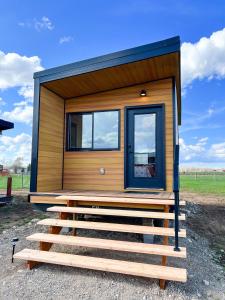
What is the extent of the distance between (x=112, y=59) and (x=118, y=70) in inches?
11.0

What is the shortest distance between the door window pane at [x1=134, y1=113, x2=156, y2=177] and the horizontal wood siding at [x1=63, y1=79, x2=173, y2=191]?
0.96 feet

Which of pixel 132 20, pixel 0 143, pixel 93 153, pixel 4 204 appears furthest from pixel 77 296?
pixel 132 20

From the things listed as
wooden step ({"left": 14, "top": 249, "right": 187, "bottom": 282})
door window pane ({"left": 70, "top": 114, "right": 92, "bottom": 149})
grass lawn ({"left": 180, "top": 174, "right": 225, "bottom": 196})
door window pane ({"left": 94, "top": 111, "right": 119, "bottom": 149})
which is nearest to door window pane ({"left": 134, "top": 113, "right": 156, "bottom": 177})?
door window pane ({"left": 94, "top": 111, "right": 119, "bottom": 149})

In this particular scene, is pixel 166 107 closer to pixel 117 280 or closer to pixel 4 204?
pixel 117 280

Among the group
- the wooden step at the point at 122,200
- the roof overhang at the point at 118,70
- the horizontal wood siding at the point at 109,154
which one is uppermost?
the roof overhang at the point at 118,70

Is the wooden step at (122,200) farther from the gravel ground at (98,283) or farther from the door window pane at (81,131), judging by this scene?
the door window pane at (81,131)

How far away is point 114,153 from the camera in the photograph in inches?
214

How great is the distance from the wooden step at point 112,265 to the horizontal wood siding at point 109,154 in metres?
2.42

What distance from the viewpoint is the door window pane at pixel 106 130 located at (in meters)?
5.50

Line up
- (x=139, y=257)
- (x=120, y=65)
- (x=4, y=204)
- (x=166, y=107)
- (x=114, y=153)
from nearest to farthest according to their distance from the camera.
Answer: (x=139, y=257) < (x=120, y=65) < (x=166, y=107) < (x=114, y=153) < (x=4, y=204)

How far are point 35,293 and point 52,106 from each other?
A: 372 cm

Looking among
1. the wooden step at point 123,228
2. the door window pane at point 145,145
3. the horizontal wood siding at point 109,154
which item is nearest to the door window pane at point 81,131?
the horizontal wood siding at point 109,154

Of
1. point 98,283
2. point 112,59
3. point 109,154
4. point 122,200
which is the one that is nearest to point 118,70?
point 112,59

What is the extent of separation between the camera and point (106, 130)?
5.58 metres
